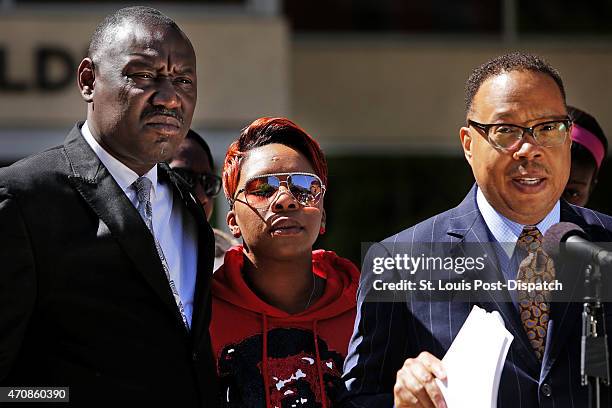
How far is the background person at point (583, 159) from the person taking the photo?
4516 millimetres

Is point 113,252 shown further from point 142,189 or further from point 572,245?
point 572,245

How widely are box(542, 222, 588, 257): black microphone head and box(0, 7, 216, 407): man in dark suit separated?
1043 millimetres

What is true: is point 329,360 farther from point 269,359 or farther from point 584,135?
point 584,135

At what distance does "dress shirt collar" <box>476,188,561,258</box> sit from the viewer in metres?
3.10

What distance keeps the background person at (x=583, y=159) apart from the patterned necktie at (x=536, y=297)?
58.9 inches

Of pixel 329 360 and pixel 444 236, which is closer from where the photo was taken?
pixel 444 236

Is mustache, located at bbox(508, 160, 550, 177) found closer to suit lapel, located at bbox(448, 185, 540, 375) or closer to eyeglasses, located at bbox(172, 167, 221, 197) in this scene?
suit lapel, located at bbox(448, 185, 540, 375)

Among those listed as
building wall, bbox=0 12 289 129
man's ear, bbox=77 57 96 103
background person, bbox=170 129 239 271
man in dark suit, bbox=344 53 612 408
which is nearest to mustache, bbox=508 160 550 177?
man in dark suit, bbox=344 53 612 408

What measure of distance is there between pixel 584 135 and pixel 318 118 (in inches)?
303

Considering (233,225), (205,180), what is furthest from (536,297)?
(205,180)

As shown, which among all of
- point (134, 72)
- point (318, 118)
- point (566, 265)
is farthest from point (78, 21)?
point (566, 265)

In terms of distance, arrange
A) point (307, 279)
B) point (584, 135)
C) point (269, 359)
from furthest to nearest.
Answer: point (584, 135) < point (307, 279) < point (269, 359)

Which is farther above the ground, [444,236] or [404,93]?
[404,93]

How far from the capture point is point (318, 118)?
482 inches
